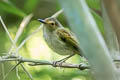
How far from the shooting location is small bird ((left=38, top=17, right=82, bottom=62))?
2398 mm

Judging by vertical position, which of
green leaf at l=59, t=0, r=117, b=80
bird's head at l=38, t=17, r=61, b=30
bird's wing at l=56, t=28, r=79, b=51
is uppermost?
bird's head at l=38, t=17, r=61, b=30

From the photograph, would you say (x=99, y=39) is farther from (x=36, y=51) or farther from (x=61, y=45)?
(x=36, y=51)

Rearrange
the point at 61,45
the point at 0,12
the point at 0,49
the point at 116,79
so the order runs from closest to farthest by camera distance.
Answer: the point at 116,79 < the point at 61,45 < the point at 0,49 < the point at 0,12

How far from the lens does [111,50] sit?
689mm

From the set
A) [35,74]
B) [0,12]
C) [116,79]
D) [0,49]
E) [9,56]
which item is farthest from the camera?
[0,12]

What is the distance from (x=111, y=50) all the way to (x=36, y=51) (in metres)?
2.90

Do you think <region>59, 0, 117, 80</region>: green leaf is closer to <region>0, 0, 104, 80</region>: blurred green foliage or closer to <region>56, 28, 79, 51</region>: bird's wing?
<region>56, 28, 79, 51</region>: bird's wing

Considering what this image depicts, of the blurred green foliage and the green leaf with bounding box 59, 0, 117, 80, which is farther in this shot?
the blurred green foliage

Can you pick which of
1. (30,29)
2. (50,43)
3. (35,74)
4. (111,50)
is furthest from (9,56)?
(30,29)

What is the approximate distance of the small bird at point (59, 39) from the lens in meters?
2.40

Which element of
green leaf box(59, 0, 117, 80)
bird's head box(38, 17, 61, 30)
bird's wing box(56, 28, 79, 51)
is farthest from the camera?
bird's head box(38, 17, 61, 30)

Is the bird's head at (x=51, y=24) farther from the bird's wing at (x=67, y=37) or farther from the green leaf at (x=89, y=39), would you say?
the green leaf at (x=89, y=39)

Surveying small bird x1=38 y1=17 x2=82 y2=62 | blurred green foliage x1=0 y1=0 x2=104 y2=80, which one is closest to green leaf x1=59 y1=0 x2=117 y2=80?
small bird x1=38 y1=17 x2=82 y2=62

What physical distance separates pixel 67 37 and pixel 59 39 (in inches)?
5.6
